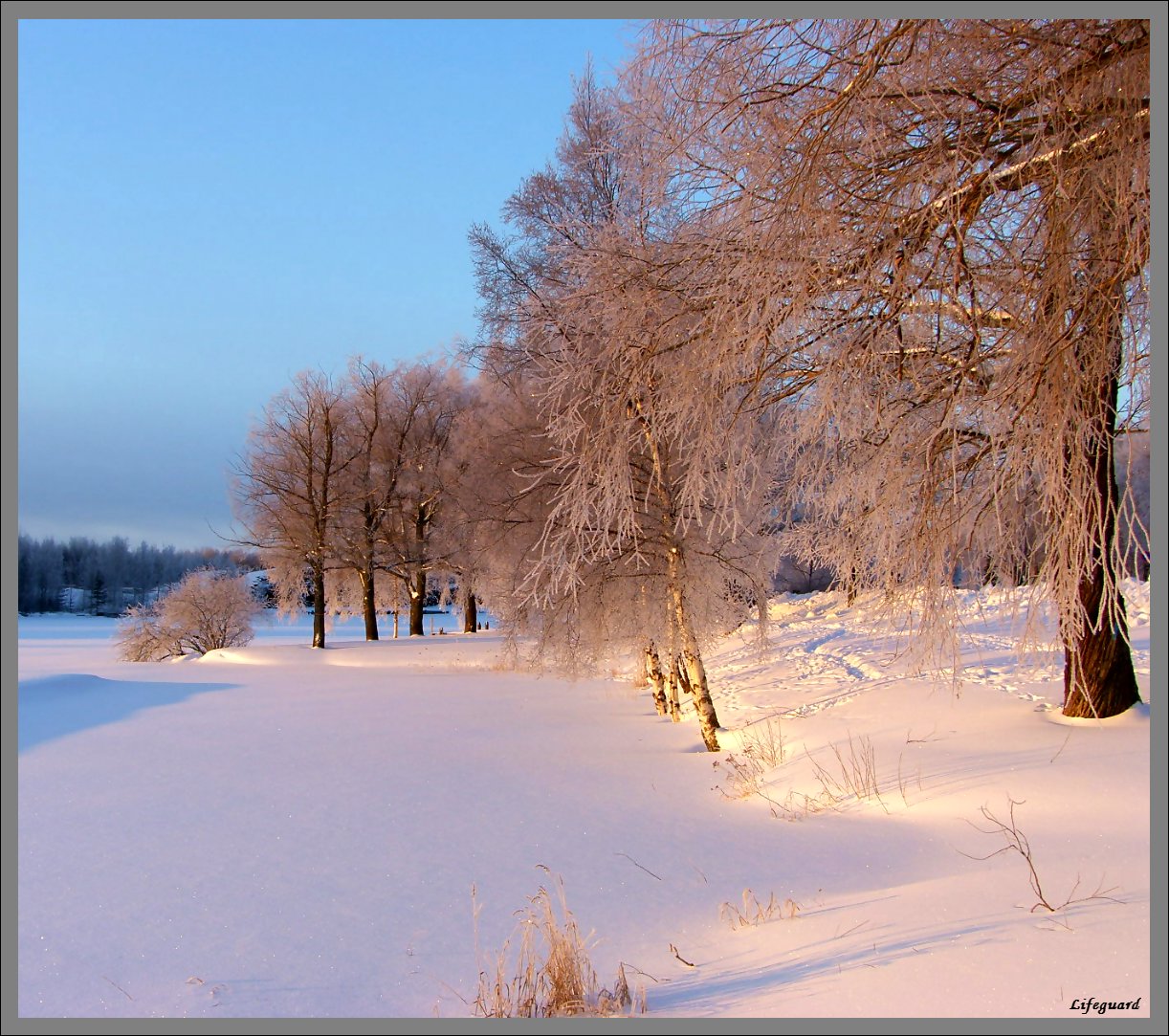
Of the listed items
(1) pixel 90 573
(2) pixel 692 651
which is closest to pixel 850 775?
(2) pixel 692 651

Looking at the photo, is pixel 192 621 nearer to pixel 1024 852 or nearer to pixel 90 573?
pixel 1024 852

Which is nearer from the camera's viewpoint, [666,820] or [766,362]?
[766,362]

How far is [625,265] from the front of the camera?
5059 mm

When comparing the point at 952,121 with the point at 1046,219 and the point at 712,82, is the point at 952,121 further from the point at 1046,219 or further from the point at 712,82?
the point at 712,82

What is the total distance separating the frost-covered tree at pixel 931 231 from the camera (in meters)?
3.67

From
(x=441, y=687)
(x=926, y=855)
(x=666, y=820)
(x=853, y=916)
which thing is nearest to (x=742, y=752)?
(x=666, y=820)

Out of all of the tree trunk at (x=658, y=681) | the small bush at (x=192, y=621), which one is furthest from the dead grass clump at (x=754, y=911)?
the small bush at (x=192, y=621)

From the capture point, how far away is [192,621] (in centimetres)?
2794

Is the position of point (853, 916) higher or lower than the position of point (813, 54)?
lower

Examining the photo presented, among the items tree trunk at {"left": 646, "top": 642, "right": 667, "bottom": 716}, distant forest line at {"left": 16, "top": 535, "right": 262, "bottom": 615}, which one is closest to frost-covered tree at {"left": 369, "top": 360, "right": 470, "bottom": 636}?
tree trunk at {"left": 646, "top": 642, "right": 667, "bottom": 716}

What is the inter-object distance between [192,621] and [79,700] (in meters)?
12.7

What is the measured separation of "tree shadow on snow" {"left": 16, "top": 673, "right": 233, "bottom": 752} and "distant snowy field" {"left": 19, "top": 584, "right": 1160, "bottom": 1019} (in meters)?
0.65

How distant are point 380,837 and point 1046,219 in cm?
637

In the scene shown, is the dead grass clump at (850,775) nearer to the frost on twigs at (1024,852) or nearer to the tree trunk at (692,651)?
the frost on twigs at (1024,852)
